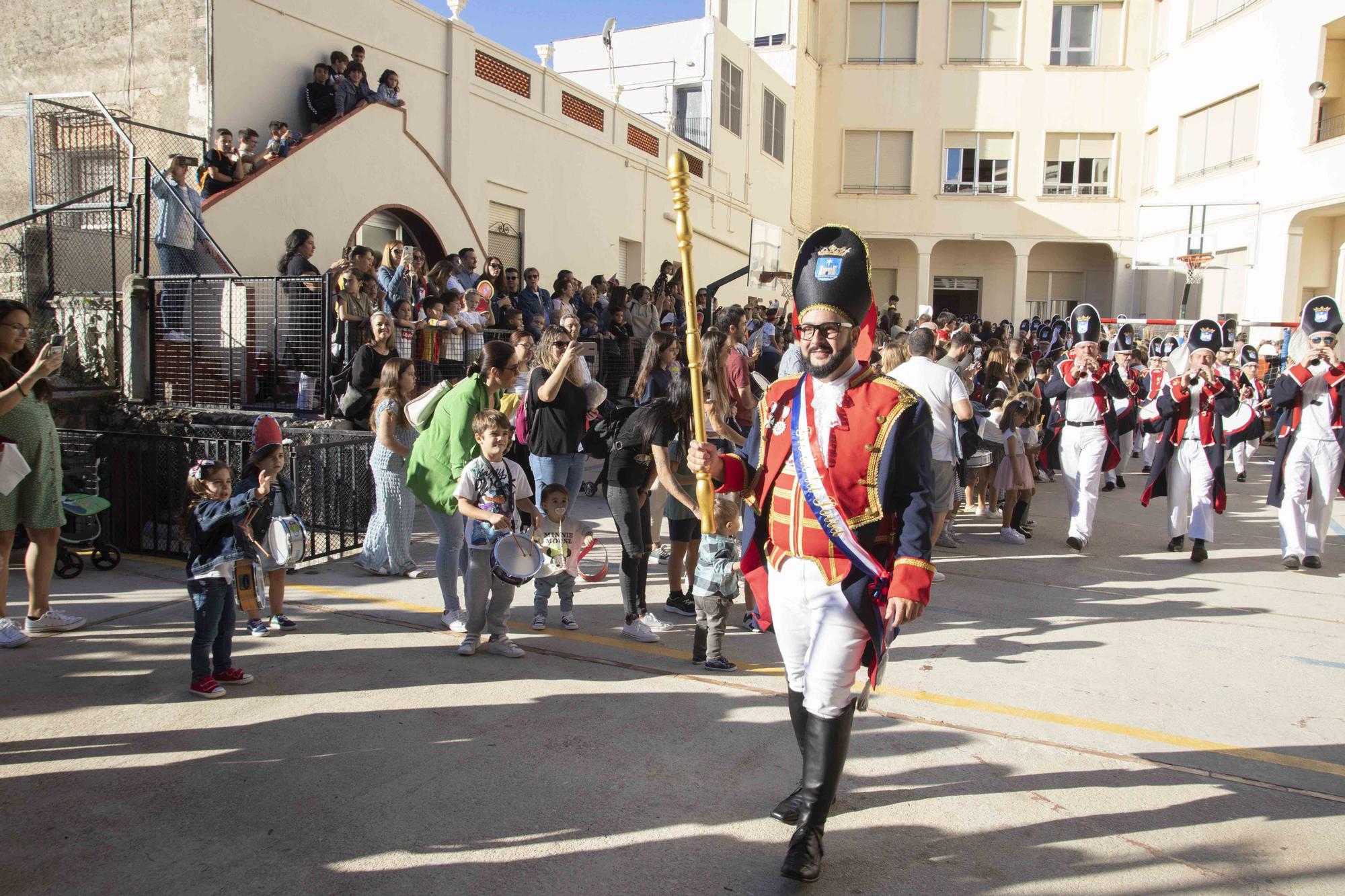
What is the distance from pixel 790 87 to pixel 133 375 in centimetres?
2390

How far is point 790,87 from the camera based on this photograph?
2925cm

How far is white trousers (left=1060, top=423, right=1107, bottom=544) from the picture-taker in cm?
897

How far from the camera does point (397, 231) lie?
13.8 m

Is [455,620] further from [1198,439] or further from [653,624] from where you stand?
[1198,439]

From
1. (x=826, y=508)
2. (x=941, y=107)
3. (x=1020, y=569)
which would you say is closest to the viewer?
(x=826, y=508)

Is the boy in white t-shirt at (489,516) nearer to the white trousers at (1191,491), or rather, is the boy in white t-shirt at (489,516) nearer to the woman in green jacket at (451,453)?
the woman in green jacket at (451,453)

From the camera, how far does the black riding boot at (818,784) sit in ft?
10.6

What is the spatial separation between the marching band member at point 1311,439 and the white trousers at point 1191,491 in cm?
50

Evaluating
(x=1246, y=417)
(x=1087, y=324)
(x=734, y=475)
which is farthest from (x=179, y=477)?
(x=1246, y=417)

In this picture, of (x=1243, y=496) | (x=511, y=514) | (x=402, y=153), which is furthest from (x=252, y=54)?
(x=1243, y=496)

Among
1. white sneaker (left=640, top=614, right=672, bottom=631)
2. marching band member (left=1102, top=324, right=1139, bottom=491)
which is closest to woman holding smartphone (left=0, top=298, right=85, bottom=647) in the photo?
white sneaker (left=640, top=614, right=672, bottom=631)

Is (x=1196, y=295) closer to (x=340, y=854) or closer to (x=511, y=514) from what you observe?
(x=511, y=514)

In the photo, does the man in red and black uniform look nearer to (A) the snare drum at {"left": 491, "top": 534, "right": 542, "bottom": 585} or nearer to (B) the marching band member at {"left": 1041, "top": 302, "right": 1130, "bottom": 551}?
(A) the snare drum at {"left": 491, "top": 534, "right": 542, "bottom": 585}

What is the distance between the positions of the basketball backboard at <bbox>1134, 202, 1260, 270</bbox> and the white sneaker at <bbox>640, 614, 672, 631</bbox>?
23198mm
